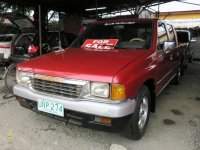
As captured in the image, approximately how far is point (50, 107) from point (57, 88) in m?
0.26

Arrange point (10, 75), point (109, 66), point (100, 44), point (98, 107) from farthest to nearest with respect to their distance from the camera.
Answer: point (10, 75)
point (100, 44)
point (109, 66)
point (98, 107)

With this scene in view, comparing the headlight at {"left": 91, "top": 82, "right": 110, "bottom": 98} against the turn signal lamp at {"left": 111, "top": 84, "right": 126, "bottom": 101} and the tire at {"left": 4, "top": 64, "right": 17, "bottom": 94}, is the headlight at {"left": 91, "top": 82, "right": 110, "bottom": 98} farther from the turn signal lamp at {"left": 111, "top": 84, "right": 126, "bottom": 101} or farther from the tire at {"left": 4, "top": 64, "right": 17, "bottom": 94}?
the tire at {"left": 4, "top": 64, "right": 17, "bottom": 94}

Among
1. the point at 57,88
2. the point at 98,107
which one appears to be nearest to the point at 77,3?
the point at 57,88

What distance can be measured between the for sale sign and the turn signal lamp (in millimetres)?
1386

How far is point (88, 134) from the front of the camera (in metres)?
3.18

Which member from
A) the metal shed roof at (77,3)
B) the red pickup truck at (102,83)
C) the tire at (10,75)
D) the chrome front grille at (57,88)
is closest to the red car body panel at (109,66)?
the red pickup truck at (102,83)

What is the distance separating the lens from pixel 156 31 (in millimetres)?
3672

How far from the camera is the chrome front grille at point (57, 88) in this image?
2574 mm

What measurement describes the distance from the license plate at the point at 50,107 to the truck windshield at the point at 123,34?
1.51m

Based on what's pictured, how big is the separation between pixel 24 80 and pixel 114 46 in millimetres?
1539

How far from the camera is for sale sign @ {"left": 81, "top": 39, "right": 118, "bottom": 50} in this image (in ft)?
12.1

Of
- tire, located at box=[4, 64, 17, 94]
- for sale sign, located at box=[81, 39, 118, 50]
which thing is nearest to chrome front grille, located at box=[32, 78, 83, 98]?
for sale sign, located at box=[81, 39, 118, 50]

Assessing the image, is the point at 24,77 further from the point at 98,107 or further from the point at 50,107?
the point at 98,107

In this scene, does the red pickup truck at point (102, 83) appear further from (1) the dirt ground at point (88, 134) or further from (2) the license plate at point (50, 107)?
(1) the dirt ground at point (88, 134)
